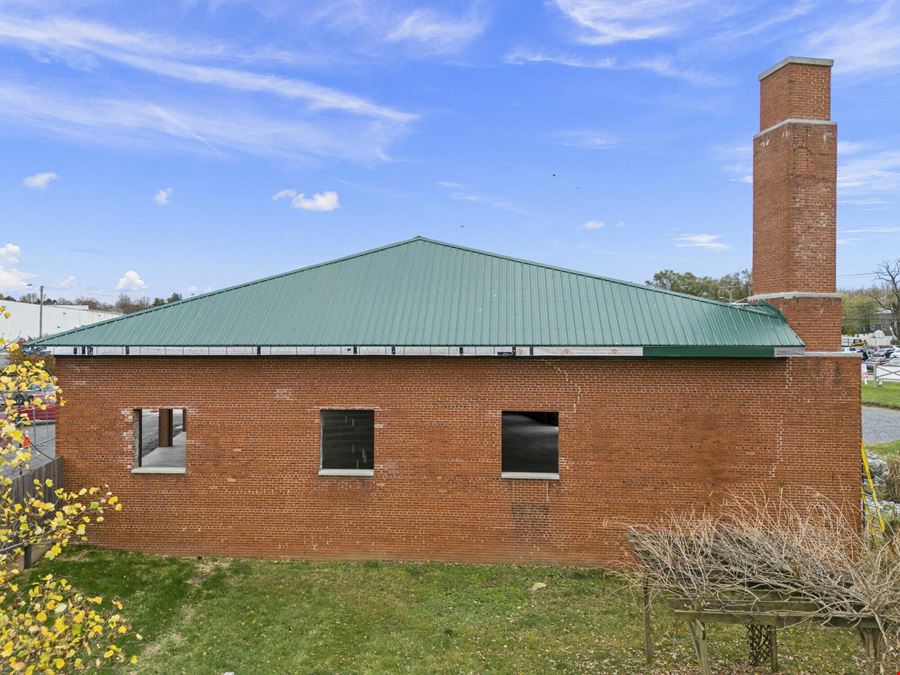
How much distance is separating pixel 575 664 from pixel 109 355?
1092cm

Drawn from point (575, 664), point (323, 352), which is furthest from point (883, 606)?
point (323, 352)

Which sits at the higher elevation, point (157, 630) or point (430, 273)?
point (430, 273)

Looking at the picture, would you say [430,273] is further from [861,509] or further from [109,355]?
[861,509]

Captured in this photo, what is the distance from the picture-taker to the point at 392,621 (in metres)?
9.82

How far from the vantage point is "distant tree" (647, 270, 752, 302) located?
6650cm

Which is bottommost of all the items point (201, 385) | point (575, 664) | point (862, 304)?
point (575, 664)

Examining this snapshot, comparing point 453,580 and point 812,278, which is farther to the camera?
point 812,278

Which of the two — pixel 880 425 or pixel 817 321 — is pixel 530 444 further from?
pixel 880 425

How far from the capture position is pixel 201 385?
12.5 m

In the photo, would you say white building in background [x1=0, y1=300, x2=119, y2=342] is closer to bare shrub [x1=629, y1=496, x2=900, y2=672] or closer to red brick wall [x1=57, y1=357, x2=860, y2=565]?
red brick wall [x1=57, y1=357, x2=860, y2=565]

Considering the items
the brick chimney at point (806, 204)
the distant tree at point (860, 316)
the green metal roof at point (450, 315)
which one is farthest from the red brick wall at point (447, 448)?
the distant tree at point (860, 316)

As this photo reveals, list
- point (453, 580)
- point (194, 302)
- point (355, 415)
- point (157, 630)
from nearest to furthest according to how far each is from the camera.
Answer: point (157, 630) < point (453, 580) < point (194, 302) < point (355, 415)

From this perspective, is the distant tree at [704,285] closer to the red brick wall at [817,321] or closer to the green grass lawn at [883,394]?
the green grass lawn at [883,394]

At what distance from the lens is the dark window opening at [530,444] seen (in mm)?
17312
